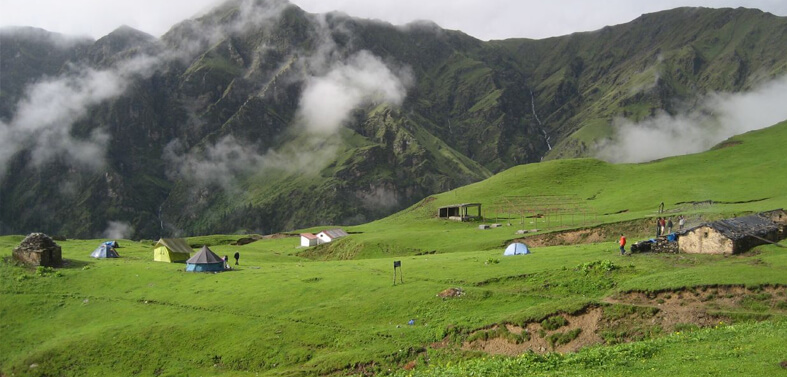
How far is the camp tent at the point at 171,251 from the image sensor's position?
75.2m

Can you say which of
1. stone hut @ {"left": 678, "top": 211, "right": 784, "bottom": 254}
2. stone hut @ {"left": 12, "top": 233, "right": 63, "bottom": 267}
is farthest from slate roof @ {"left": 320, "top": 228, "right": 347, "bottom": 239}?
stone hut @ {"left": 678, "top": 211, "right": 784, "bottom": 254}

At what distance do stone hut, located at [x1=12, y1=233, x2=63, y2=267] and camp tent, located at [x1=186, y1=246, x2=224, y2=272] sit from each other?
→ 1633cm

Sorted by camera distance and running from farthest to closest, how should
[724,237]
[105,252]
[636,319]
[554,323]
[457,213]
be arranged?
1. [457,213]
2. [105,252]
3. [724,237]
4. [554,323]
5. [636,319]

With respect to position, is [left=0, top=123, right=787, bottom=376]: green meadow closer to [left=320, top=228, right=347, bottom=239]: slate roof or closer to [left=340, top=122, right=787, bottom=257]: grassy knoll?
[left=340, top=122, right=787, bottom=257]: grassy knoll

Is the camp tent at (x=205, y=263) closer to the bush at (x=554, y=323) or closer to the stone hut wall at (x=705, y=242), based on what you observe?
the bush at (x=554, y=323)

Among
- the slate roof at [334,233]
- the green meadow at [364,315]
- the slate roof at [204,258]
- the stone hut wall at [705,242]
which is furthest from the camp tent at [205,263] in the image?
the stone hut wall at [705,242]

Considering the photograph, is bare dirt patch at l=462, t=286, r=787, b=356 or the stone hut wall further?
the stone hut wall

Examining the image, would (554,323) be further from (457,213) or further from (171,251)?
(457,213)

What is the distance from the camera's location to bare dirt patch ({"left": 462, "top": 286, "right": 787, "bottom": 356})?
111 feet

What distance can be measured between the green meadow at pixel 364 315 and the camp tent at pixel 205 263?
7.06 ft

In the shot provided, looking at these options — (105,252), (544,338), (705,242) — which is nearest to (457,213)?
(105,252)

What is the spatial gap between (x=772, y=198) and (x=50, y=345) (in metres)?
102

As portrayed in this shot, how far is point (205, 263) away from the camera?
6512 centimetres

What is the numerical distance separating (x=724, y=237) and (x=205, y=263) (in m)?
54.5
